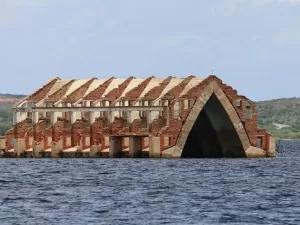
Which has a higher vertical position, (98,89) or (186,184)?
(98,89)

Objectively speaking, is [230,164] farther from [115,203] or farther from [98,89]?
[115,203]

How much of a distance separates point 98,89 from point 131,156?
18.0m

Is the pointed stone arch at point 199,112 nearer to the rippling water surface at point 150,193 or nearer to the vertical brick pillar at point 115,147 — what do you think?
the vertical brick pillar at point 115,147

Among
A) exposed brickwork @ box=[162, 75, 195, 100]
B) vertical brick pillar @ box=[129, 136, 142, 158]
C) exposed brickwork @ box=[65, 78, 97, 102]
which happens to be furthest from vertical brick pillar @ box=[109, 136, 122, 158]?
exposed brickwork @ box=[65, 78, 97, 102]

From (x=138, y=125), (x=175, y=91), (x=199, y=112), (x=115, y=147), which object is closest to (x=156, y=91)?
(x=175, y=91)

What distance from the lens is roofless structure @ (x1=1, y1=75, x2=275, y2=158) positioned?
160 m

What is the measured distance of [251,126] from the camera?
16375 centimetres

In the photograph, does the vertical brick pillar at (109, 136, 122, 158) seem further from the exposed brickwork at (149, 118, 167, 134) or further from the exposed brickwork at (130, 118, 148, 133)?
the exposed brickwork at (149, 118, 167, 134)

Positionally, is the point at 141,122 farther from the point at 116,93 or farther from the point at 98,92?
the point at 98,92

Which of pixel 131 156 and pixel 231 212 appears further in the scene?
pixel 131 156

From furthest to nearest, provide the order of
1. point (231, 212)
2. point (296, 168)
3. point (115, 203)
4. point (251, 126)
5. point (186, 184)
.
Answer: point (251, 126)
point (296, 168)
point (186, 184)
point (115, 203)
point (231, 212)

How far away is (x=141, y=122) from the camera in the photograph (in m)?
168

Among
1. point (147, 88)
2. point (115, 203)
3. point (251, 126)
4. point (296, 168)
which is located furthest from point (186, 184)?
point (147, 88)

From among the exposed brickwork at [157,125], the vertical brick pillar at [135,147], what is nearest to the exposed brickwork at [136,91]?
the vertical brick pillar at [135,147]
